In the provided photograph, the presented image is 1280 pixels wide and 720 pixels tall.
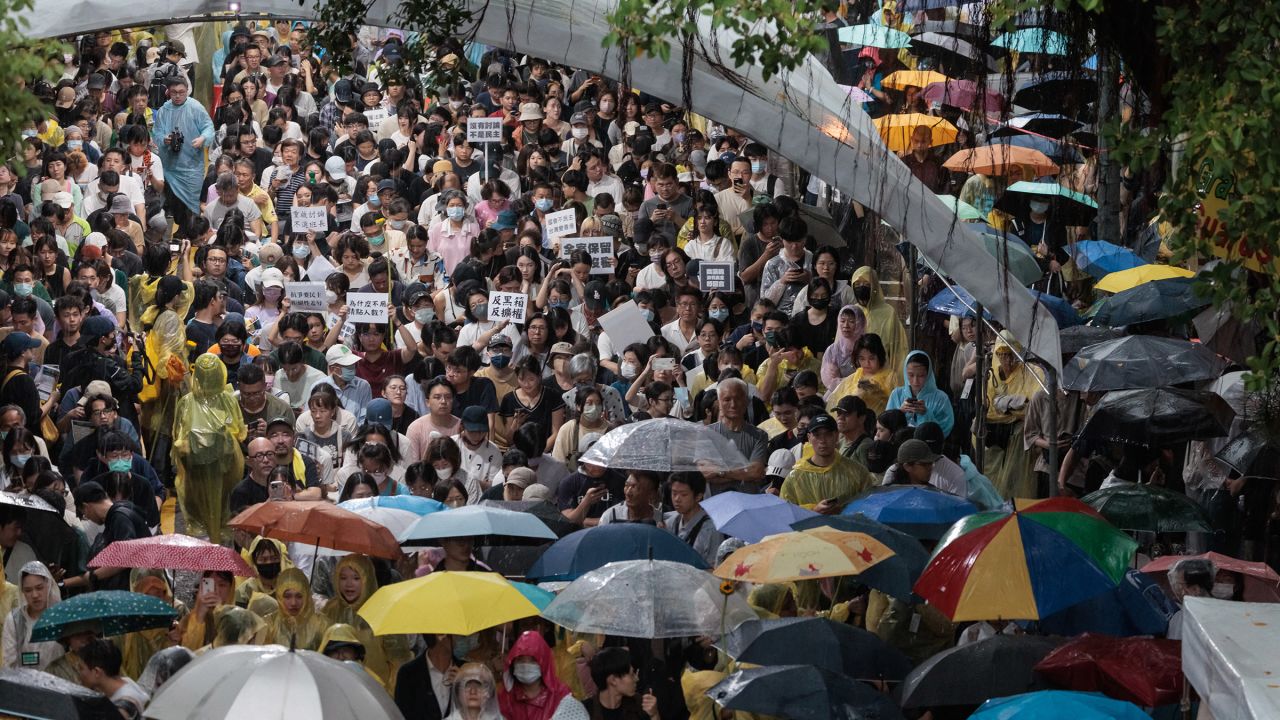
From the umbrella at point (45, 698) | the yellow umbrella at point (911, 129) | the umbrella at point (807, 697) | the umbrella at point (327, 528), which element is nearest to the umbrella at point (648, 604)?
the umbrella at point (807, 697)

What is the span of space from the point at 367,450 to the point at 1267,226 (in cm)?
763

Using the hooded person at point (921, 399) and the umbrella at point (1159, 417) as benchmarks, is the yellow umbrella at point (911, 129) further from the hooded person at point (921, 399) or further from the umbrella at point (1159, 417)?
the umbrella at point (1159, 417)

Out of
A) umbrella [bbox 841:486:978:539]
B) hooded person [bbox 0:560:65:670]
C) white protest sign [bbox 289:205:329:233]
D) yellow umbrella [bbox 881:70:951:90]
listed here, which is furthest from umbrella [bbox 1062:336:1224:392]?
white protest sign [bbox 289:205:329:233]

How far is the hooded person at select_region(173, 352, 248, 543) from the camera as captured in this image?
49.9 feet

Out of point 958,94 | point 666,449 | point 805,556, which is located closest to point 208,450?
point 666,449

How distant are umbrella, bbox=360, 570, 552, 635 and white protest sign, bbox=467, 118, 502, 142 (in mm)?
10567

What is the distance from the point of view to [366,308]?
1795 cm

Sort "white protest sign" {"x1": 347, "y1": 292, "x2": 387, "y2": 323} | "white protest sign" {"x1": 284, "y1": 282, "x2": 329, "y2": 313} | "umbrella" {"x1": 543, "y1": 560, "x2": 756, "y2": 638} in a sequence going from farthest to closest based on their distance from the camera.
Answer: "white protest sign" {"x1": 284, "y1": 282, "x2": 329, "y2": 313}
"white protest sign" {"x1": 347, "y1": 292, "x2": 387, "y2": 323}
"umbrella" {"x1": 543, "y1": 560, "x2": 756, "y2": 638}

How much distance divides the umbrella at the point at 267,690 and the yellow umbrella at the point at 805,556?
2177 mm

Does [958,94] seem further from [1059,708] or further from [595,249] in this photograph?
[1059,708]

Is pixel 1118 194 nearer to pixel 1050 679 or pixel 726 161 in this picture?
pixel 726 161

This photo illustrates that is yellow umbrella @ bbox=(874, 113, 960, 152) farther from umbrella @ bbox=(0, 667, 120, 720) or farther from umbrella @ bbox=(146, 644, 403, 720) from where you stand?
umbrella @ bbox=(0, 667, 120, 720)

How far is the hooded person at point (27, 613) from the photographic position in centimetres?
1151

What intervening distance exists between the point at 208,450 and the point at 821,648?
21.6 ft
